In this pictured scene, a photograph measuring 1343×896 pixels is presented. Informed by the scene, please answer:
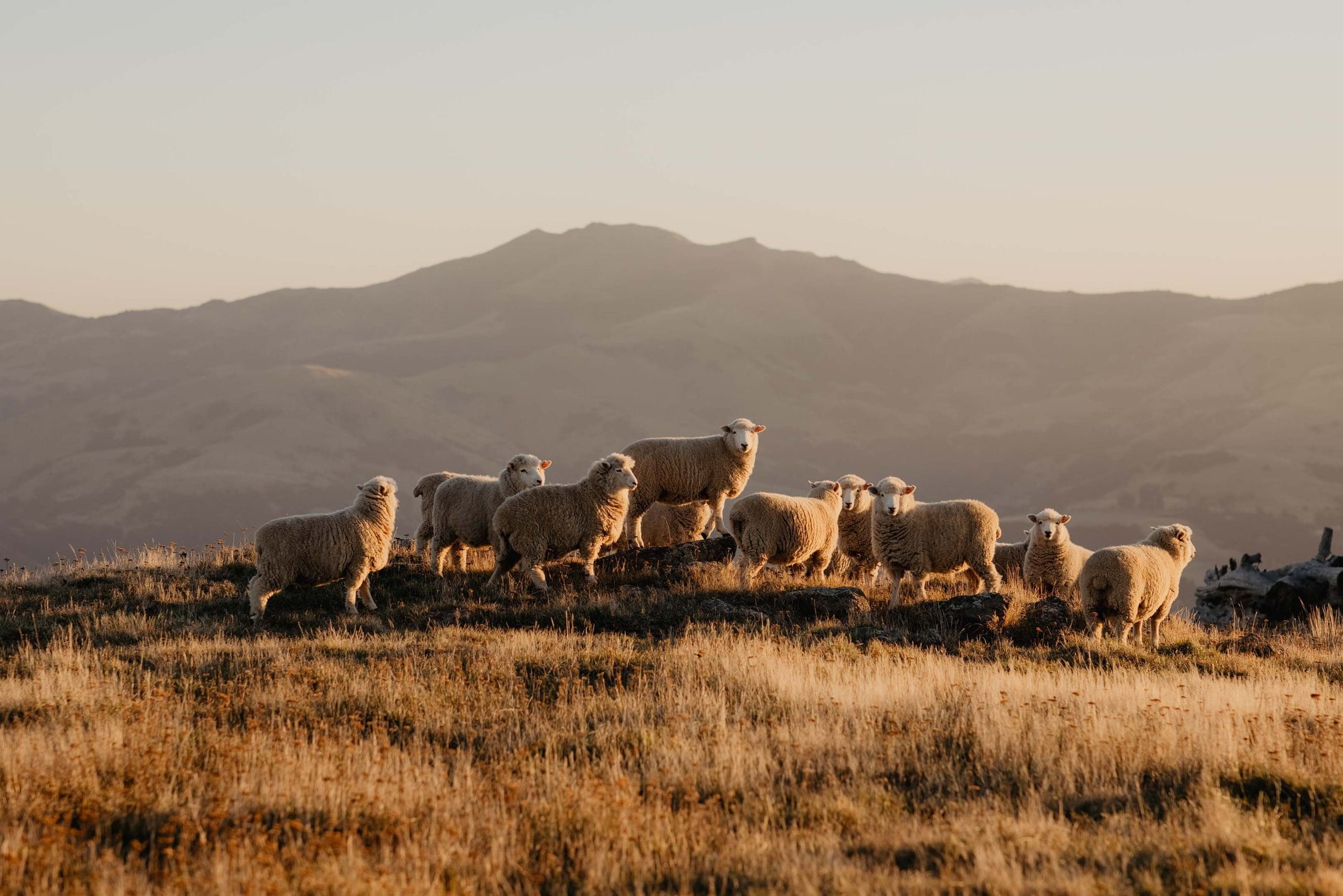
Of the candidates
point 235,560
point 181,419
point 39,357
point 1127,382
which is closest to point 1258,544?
point 1127,382

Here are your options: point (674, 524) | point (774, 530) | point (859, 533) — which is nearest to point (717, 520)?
point (674, 524)

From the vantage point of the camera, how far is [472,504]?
55.9 ft

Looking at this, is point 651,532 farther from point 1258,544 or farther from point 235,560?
point 1258,544

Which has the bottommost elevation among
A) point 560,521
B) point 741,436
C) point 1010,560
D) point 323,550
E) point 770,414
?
point 1010,560

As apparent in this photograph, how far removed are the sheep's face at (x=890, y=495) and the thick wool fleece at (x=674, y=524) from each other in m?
3.67

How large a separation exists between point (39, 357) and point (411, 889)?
202107mm

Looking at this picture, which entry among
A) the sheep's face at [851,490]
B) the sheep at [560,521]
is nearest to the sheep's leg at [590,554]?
the sheep at [560,521]

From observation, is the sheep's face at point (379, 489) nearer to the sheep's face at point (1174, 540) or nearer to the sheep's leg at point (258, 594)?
the sheep's leg at point (258, 594)

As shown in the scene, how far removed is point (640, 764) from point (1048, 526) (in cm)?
1021

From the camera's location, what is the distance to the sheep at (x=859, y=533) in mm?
19000

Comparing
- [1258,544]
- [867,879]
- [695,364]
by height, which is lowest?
[1258,544]

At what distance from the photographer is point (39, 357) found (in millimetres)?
183375

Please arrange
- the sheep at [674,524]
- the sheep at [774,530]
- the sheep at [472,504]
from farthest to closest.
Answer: the sheep at [674,524], the sheep at [472,504], the sheep at [774,530]

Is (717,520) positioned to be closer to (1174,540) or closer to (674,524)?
(674,524)
